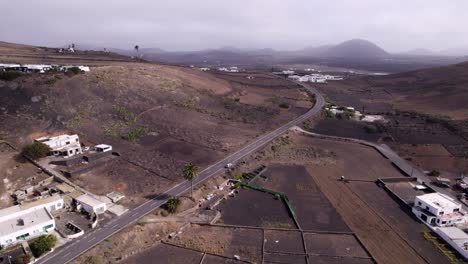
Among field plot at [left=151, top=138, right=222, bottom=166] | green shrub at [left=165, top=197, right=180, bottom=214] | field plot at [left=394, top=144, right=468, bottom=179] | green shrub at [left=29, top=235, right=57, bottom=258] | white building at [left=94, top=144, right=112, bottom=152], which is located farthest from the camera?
field plot at [left=394, top=144, right=468, bottom=179]

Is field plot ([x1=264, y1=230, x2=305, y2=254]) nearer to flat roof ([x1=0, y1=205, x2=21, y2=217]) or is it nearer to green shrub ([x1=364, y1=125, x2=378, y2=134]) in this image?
flat roof ([x1=0, y1=205, x2=21, y2=217])

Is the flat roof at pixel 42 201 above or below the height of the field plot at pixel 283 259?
above

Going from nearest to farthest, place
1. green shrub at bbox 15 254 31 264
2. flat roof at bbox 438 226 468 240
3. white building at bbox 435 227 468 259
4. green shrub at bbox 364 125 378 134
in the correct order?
green shrub at bbox 15 254 31 264, white building at bbox 435 227 468 259, flat roof at bbox 438 226 468 240, green shrub at bbox 364 125 378 134

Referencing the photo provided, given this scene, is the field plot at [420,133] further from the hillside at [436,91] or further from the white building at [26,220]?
the white building at [26,220]

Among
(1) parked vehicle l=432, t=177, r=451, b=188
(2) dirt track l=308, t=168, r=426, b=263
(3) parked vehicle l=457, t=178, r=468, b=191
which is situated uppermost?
(3) parked vehicle l=457, t=178, r=468, b=191

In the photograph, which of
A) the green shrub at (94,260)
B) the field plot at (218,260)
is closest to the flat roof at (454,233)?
the field plot at (218,260)

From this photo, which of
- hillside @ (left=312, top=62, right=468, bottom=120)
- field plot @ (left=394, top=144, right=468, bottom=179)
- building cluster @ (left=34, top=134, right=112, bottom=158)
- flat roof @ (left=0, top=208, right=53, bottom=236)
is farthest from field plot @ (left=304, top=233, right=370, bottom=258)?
hillside @ (left=312, top=62, right=468, bottom=120)

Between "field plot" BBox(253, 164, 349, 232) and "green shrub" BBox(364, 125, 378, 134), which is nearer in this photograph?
"field plot" BBox(253, 164, 349, 232)
